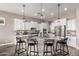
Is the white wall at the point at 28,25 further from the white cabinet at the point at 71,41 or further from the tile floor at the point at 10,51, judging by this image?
the white cabinet at the point at 71,41

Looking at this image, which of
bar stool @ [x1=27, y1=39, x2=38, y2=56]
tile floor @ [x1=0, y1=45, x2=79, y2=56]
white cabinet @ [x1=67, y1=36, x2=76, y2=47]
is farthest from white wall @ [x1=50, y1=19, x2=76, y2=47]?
bar stool @ [x1=27, y1=39, x2=38, y2=56]

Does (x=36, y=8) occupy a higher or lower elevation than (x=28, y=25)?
higher

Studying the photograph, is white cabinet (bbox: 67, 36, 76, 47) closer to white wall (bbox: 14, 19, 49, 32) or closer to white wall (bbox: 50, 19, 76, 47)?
white wall (bbox: 50, 19, 76, 47)

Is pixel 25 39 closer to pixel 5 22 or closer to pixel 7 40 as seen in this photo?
pixel 7 40

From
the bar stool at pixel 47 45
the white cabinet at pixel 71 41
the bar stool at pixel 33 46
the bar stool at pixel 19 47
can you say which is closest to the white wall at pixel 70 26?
the white cabinet at pixel 71 41

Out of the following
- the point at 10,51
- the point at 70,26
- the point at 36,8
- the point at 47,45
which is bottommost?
the point at 10,51

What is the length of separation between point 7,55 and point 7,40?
0.33 metres

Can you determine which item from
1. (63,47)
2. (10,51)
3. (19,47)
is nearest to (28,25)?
(19,47)

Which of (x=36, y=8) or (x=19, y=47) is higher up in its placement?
(x=36, y=8)

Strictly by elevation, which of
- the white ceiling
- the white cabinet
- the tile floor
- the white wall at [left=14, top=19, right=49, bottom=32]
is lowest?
the tile floor

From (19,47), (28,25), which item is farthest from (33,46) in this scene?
(28,25)

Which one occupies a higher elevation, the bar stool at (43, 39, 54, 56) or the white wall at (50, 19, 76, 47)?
the white wall at (50, 19, 76, 47)

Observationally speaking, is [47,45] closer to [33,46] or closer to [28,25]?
[33,46]

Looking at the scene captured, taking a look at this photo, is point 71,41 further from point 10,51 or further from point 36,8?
point 10,51
